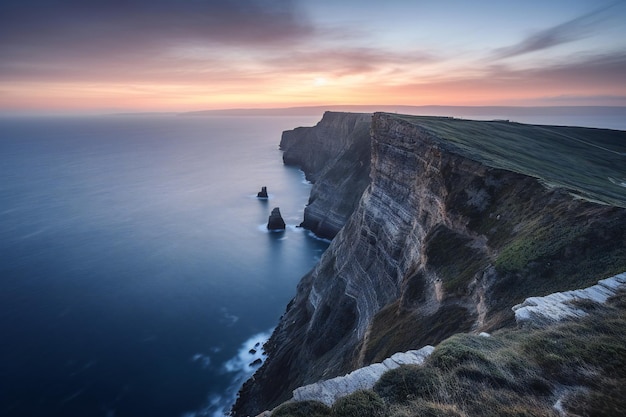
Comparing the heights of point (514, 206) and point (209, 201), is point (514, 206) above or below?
above

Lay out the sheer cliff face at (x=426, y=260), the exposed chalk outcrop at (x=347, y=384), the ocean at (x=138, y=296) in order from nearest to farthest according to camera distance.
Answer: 1. the exposed chalk outcrop at (x=347, y=384)
2. the sheer cliff face at (x=426, y=260)
3. the ocean at (x=138, y=296)

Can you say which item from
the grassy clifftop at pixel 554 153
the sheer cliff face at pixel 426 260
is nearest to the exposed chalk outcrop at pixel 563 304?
the sheer cliff face at pixel 426 260

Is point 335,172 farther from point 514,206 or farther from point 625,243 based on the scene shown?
point 625,243

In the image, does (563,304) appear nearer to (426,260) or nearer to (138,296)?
(426,260)

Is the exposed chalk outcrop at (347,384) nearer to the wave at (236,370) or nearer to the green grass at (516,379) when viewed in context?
the green grass at (516,379)

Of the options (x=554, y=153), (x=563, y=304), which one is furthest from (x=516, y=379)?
(x=554, y=153)

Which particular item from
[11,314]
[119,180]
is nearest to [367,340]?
[11,314]
